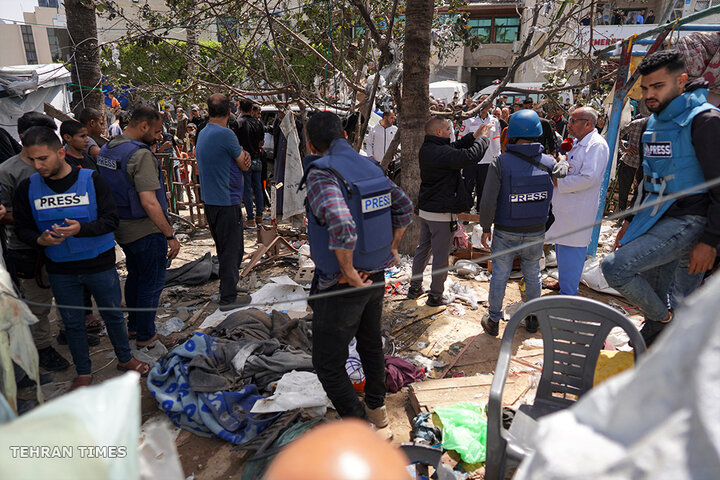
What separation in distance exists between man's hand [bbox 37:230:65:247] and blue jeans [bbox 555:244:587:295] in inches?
164

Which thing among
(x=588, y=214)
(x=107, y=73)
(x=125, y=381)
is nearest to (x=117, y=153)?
(x=125, y=381)

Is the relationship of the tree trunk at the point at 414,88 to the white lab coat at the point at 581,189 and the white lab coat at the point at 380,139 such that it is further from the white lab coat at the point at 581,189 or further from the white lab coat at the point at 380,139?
the white lab coat at the point at 380,139

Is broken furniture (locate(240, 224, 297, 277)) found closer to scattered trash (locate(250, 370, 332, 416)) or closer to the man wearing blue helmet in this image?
scattered trash (locate(250, 370, 332, 416))

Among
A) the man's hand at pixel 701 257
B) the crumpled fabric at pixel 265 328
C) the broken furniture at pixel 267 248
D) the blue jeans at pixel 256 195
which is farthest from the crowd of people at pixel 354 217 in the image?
the blue jeans at pixel 256 195

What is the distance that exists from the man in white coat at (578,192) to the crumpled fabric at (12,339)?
13.0 ft

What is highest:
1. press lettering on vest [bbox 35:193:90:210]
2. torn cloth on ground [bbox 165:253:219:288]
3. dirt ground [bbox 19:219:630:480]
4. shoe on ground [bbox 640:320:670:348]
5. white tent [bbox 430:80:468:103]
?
white tent [bbox 430:80:468:103]

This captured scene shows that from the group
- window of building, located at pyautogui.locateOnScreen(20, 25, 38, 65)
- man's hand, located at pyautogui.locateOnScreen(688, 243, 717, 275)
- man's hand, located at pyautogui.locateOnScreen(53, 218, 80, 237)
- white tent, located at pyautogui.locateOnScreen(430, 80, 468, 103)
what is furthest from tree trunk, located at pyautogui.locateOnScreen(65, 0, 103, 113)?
window of building, located at pyautogui.locateOnScreen(20, 25, 38, 65)

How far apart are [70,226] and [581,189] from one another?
4.20m

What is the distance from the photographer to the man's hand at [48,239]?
Answer: 2869mm

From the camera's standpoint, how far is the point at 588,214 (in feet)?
13.7

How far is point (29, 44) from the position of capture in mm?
43188

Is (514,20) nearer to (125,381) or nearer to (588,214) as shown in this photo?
(588,214)

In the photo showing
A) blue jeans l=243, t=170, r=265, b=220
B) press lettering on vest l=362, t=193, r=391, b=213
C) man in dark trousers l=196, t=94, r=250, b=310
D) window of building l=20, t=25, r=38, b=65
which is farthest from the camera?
window of building l=20, t=25, r=38, b=65

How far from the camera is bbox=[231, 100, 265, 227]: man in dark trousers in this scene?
24.2 ft
